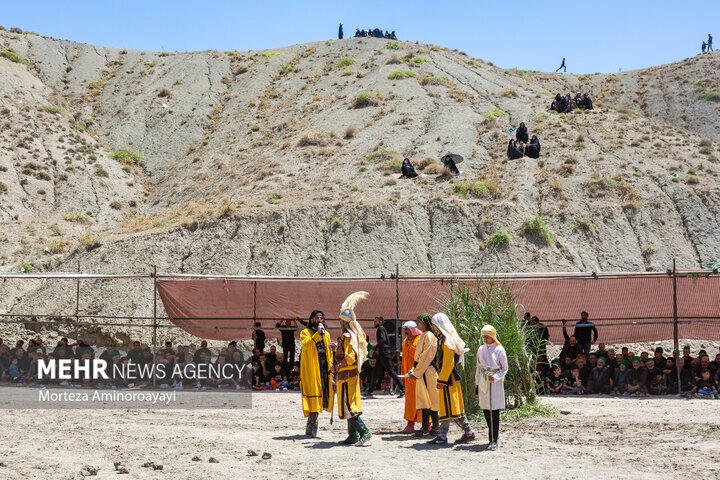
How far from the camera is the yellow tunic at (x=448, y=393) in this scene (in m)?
10.2

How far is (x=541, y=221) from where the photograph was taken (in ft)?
107

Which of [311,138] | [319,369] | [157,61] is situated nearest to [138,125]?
[157,61]

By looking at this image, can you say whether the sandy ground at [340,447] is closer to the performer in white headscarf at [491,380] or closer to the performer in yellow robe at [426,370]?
the performer in white headscarf at [491,380]

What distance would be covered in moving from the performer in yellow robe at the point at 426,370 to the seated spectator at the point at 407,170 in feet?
87.2

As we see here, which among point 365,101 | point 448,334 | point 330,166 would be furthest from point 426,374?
point 365,101

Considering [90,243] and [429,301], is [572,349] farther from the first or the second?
[90,243]

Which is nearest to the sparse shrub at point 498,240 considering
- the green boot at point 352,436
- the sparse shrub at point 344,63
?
the green boot at point 352,436

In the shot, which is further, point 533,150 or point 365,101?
point 365,101

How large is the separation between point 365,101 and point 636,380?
34316mm

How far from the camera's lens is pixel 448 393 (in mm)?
10250

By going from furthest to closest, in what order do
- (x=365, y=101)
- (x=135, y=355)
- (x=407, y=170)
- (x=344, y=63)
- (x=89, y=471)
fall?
(x=344, y=63) < (x=365, y=101) < (x=407, y=170) < (x=135, y=355) < (x=89, y=471)

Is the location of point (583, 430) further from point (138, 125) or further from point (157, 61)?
point (157, 61)

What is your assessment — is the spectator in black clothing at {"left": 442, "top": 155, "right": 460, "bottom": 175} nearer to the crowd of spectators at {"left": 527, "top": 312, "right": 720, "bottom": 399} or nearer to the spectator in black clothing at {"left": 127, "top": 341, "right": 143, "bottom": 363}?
the crowd of spectators at {"left": 527, "top": 312, "right": 720, "bottom": 399}

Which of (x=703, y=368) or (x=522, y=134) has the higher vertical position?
(x=522, y=134)
